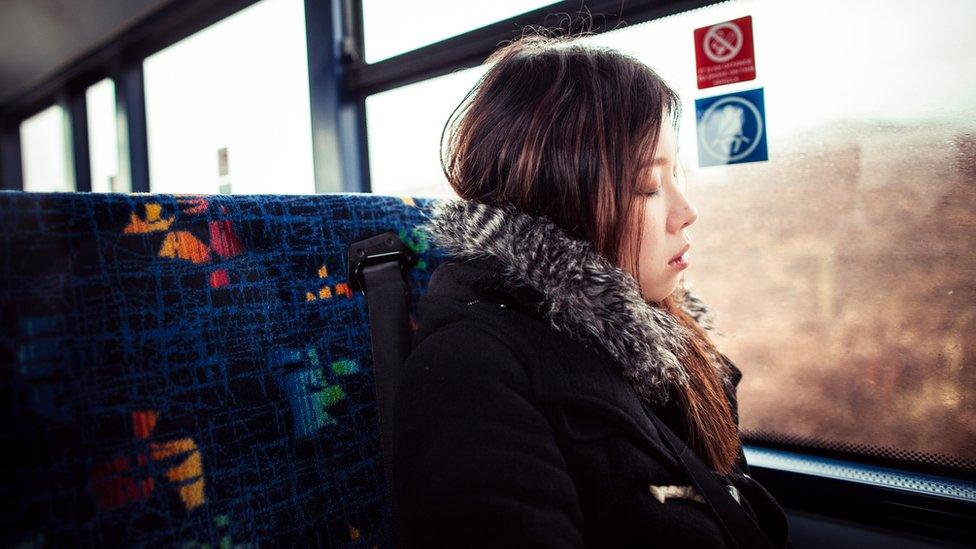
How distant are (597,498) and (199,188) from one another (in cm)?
253

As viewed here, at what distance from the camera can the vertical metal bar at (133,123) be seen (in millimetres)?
2913

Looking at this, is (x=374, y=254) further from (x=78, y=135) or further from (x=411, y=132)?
(x=78, y=135)

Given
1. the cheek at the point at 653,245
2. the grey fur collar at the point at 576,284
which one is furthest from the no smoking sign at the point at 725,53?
the grey fur collar at the point at 576,284

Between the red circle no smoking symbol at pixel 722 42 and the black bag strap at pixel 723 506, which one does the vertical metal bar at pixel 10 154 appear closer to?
the red circle no smoking symbol at pixel 722 42

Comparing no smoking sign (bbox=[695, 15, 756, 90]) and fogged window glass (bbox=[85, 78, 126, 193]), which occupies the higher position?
fogged window glass (bbox=[85, 78, 126, 193])

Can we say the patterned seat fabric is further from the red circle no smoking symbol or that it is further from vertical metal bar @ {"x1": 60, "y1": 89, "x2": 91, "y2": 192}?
vertical metal bar @ {"x1": 60, "y1": 89, "x2": 91, "y2": 192}

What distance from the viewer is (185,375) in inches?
27.6

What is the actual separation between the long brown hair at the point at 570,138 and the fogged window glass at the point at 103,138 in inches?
118

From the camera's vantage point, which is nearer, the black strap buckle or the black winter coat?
the black winter coat

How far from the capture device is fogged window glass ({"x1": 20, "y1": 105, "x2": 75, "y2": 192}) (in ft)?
11.8

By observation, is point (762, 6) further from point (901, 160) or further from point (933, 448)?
point (933, 448)

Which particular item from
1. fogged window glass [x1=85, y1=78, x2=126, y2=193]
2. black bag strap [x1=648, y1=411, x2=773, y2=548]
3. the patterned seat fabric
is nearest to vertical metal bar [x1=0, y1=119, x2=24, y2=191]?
fogged window glass [x1=85, y1=78, x2=126, y2=193]

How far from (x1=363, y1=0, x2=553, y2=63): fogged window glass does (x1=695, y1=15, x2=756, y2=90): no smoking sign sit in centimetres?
41

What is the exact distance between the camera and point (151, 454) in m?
0.66
